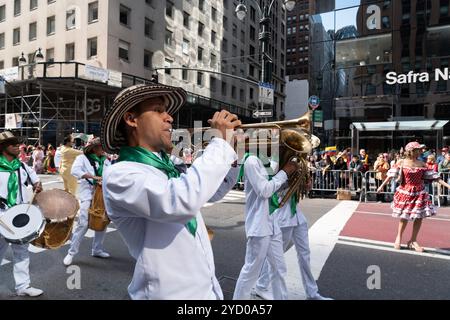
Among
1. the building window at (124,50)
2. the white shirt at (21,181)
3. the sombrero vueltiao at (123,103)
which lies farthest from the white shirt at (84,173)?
the building window at (124,50)

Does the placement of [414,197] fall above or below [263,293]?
above

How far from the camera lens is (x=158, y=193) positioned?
62.8 inches

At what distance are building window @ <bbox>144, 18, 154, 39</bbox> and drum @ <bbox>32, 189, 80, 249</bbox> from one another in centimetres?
2756

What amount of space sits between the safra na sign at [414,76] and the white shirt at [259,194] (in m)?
18.3

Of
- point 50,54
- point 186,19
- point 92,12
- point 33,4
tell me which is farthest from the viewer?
point 186,19

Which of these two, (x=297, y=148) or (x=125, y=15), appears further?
(x=125, y=15)

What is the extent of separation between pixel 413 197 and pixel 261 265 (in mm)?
3671

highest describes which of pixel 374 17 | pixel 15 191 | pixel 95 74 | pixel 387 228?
pixel 374 17

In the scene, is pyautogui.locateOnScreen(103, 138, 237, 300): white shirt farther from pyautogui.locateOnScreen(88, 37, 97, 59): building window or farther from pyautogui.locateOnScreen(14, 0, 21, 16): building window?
pyautogui.locateOnScreen(14, 0, 21, 16): building window

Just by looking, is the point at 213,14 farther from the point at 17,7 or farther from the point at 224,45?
the point at 17,7

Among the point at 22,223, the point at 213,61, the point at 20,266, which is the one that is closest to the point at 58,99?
the point at 213,61

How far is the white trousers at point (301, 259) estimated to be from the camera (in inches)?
157

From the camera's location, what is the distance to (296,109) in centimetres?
7119

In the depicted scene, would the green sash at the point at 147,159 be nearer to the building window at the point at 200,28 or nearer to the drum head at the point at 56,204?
the drum head at the point at 56,204
